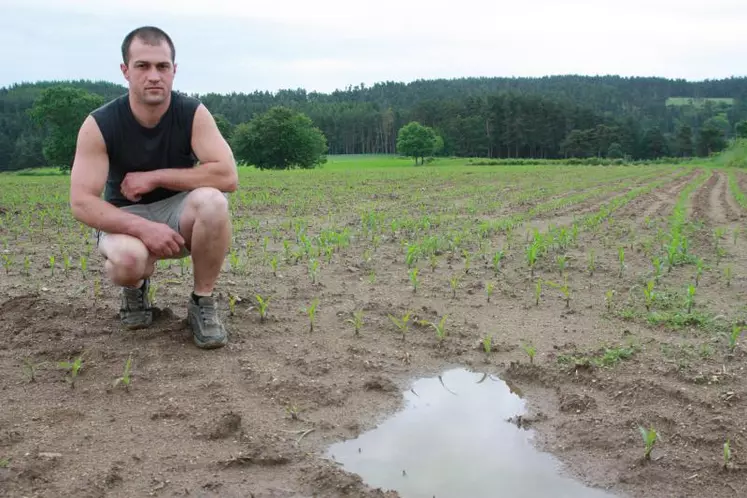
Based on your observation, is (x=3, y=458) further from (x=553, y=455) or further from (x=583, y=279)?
(x=583, y=279)

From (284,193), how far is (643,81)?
17593 cm

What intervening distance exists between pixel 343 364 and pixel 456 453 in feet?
3.47

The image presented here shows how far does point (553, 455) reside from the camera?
8.56 ft

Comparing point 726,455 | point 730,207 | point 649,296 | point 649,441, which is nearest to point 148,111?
point 649,441

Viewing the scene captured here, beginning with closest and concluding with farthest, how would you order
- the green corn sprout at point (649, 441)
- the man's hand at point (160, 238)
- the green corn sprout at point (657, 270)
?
the green corn sprout at point (649, 441)
the man's hand at point (160, 238)
the green corn sprout at point (657, 270)

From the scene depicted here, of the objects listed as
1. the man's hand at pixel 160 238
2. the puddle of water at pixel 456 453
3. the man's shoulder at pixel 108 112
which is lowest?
the puddle of water at pixel 456 453

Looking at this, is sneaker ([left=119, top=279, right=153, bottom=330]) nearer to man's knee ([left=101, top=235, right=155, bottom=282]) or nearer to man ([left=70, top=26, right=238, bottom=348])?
man ([left=70, top=26, right=238, bottom=348])

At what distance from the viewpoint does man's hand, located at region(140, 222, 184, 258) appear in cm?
342

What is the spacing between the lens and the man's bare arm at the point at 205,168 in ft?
12.0

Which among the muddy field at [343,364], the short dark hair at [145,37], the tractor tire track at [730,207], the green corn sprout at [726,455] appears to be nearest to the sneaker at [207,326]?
the muddy field at [343,364]

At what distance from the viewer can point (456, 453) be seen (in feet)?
8.59

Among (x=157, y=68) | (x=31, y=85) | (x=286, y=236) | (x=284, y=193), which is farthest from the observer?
(x=31, y=85)

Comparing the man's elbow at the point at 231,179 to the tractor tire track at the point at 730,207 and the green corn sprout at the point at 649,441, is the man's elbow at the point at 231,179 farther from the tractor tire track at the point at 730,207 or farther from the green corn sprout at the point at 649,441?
the tractor tire track at the point at 730,207

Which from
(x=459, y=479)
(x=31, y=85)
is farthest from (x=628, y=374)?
(x=31, y=85)
